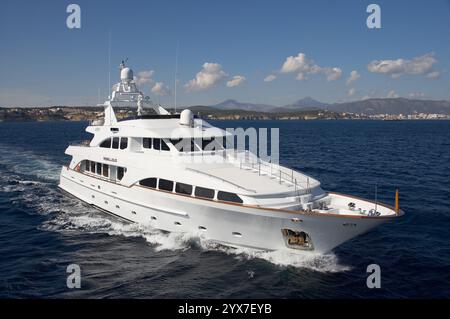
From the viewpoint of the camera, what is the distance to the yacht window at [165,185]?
55.2 ft

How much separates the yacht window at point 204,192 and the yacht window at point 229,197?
402 mm

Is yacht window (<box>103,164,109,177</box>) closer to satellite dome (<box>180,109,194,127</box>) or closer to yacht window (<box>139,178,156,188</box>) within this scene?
yacht window (<box>139,178,156,188</box>)

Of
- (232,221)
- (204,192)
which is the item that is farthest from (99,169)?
(232,221)

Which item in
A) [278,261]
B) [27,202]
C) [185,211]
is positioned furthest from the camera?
[27,202]

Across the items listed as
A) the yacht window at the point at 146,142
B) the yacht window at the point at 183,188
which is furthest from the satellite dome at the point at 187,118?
the yacht window at the point at 183,188

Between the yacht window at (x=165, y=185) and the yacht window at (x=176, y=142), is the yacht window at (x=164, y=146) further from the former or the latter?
the yacht window at (x=165, y=185)

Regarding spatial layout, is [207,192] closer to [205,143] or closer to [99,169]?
[205,143]

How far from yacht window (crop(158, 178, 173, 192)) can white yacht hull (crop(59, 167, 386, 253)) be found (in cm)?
31

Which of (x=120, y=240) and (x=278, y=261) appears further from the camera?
(x=120, y=240)

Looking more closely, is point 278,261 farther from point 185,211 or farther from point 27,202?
point 27,202

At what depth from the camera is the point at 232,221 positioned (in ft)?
49.4
